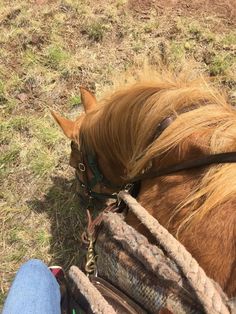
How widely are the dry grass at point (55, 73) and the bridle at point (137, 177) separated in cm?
50

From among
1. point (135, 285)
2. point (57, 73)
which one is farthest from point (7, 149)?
point (135, 285)

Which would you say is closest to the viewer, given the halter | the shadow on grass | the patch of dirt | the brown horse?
the brown horse

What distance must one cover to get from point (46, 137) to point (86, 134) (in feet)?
3.69

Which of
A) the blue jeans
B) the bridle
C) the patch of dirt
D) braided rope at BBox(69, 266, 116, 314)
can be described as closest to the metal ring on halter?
the bridle

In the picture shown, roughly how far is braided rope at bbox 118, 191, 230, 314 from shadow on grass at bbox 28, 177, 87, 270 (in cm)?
126

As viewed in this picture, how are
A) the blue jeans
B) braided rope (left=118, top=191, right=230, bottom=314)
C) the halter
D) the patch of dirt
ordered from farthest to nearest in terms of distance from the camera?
the patch of dirt → the halter → the blue jeans → braided rope (left=118, top=191, right=230, bottom=314)

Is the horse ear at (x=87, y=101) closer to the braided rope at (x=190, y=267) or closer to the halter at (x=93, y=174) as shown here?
the halter at (x=93, y=174)

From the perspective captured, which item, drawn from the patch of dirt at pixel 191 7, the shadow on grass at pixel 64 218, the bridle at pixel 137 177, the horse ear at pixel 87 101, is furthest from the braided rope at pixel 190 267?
the patch of dirt at pixel 191 7

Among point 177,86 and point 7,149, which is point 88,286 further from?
point 7,149

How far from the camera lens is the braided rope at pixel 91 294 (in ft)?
4.17

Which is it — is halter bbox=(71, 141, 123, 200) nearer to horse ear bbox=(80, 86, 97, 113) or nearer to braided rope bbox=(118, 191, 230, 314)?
horse ear bbox=(80, 86, 97, 113)

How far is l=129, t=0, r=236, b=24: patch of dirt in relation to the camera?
3.37m

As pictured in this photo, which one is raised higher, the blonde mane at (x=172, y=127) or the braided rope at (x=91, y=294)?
the blonde mane at (x=172, y=127)

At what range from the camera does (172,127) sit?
1401 mm
